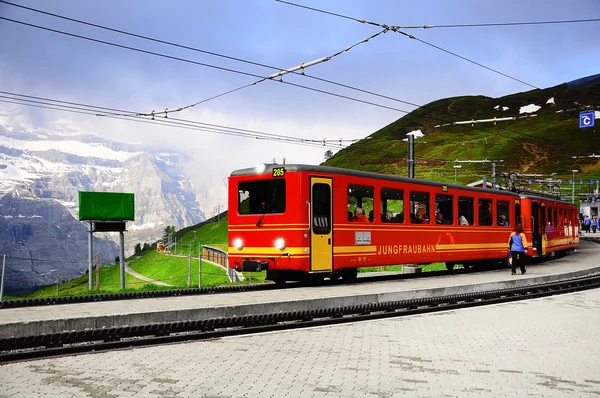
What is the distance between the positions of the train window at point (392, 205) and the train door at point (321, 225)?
107 inches

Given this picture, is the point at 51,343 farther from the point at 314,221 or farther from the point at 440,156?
the point at 440,156

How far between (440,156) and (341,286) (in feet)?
525

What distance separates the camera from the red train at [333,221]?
18062 millimetres

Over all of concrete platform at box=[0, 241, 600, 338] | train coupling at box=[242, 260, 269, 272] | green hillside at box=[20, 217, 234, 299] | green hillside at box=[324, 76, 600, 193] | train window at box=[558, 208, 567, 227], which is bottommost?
green hillside at box=[20, 217, 234, 299]

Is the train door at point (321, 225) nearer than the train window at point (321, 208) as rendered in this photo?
Yes

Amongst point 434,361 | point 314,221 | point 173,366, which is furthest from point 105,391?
point 314,221

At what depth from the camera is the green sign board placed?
89.9 ft

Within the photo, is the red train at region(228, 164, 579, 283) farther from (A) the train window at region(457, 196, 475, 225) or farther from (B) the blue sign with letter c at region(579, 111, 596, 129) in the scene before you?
(B) the blue sign with letter c at region(579, 111, 596, 129)

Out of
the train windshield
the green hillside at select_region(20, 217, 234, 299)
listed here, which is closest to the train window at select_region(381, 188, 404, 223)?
the train windshield

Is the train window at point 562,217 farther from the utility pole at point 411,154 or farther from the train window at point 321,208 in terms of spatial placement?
the train window at point 321,208

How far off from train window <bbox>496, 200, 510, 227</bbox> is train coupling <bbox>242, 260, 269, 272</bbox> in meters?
13.6

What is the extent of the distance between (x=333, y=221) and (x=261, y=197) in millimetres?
2219

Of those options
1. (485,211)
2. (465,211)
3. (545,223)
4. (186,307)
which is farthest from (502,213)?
(186,307)

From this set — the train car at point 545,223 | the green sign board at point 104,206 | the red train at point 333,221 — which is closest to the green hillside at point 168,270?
the train car at point 545,223
